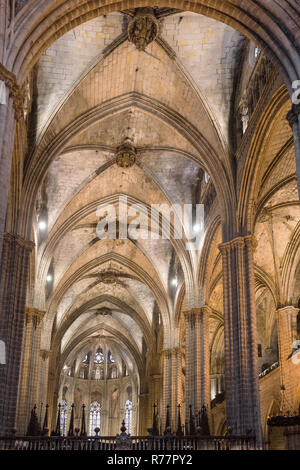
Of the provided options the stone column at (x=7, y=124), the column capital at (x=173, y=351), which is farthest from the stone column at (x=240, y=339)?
the column capital at (x=173, y=351)

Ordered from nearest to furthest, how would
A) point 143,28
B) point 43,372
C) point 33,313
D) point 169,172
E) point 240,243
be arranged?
point 240,243 < point 143,28 < point 33,313 < point 169,172 < point 43,372

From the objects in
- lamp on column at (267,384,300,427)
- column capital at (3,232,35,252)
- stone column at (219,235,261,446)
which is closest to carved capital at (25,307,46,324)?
column capital at (3,232,35,252)

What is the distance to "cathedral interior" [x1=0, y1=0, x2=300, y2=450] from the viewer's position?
47.0ft

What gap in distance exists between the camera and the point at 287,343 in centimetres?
2344

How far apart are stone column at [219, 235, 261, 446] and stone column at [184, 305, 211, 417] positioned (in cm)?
639

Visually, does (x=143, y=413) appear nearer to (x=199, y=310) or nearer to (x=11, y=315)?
(x=199, y=310)

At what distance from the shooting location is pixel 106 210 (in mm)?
28750

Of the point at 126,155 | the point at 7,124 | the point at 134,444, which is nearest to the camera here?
the point at 7,124

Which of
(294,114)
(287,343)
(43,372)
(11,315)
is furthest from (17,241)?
(43,372)

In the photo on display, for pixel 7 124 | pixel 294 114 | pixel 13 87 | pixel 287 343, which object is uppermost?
pixel 13 87

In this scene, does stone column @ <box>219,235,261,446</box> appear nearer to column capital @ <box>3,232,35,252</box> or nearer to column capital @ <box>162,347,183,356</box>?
column capital @ <box>3,232,35,252</box>

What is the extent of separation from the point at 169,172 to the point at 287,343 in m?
9.00

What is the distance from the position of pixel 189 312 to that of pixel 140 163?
6.93m
